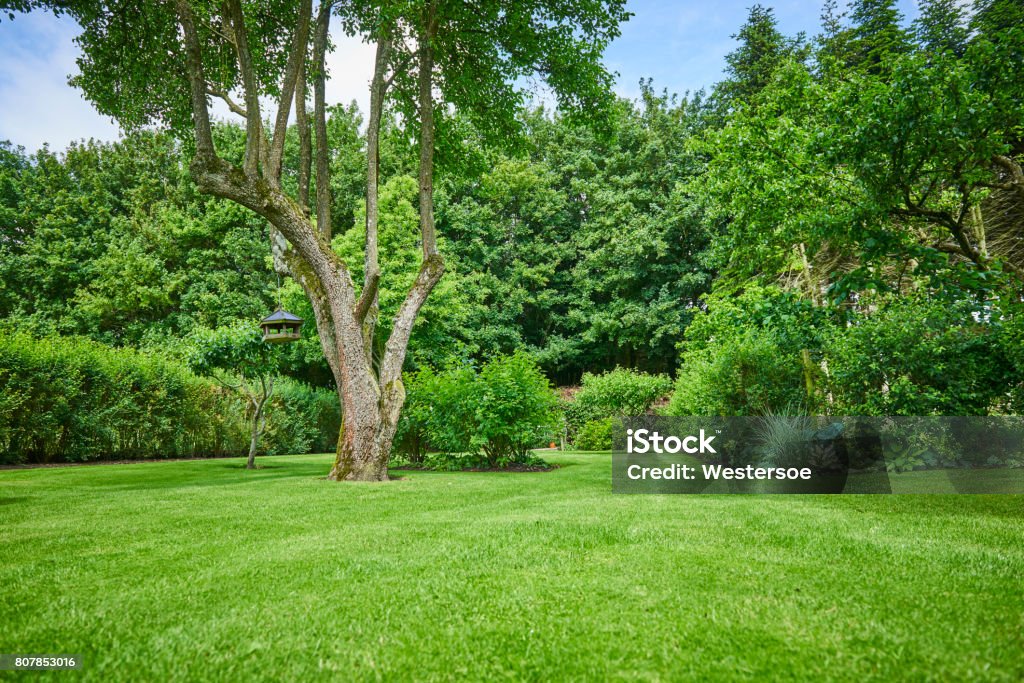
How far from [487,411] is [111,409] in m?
9.77

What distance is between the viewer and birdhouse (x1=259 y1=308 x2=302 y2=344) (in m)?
10.9

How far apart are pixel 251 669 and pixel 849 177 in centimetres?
869

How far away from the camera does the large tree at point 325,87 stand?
8622 millimetres

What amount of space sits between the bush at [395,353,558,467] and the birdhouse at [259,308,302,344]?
276 centimetres

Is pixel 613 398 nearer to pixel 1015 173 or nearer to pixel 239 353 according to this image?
pixel 239 353

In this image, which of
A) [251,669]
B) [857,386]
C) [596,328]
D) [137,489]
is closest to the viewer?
[251,669]

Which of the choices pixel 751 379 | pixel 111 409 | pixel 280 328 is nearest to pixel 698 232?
pixel 751 379

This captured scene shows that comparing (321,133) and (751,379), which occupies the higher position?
(321,133)

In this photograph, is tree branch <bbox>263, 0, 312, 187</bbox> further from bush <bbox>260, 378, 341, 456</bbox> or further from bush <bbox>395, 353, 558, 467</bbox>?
bush <bbox>260, 378, 341, 456</bbox>

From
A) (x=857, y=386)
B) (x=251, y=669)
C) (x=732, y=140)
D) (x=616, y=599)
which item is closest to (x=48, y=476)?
(x=251, y=669)

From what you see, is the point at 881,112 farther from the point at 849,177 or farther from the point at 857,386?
the point at 857,386

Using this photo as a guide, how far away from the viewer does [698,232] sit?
91.9ft

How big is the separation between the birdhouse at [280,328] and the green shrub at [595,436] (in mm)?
11726

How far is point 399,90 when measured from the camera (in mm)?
11453
